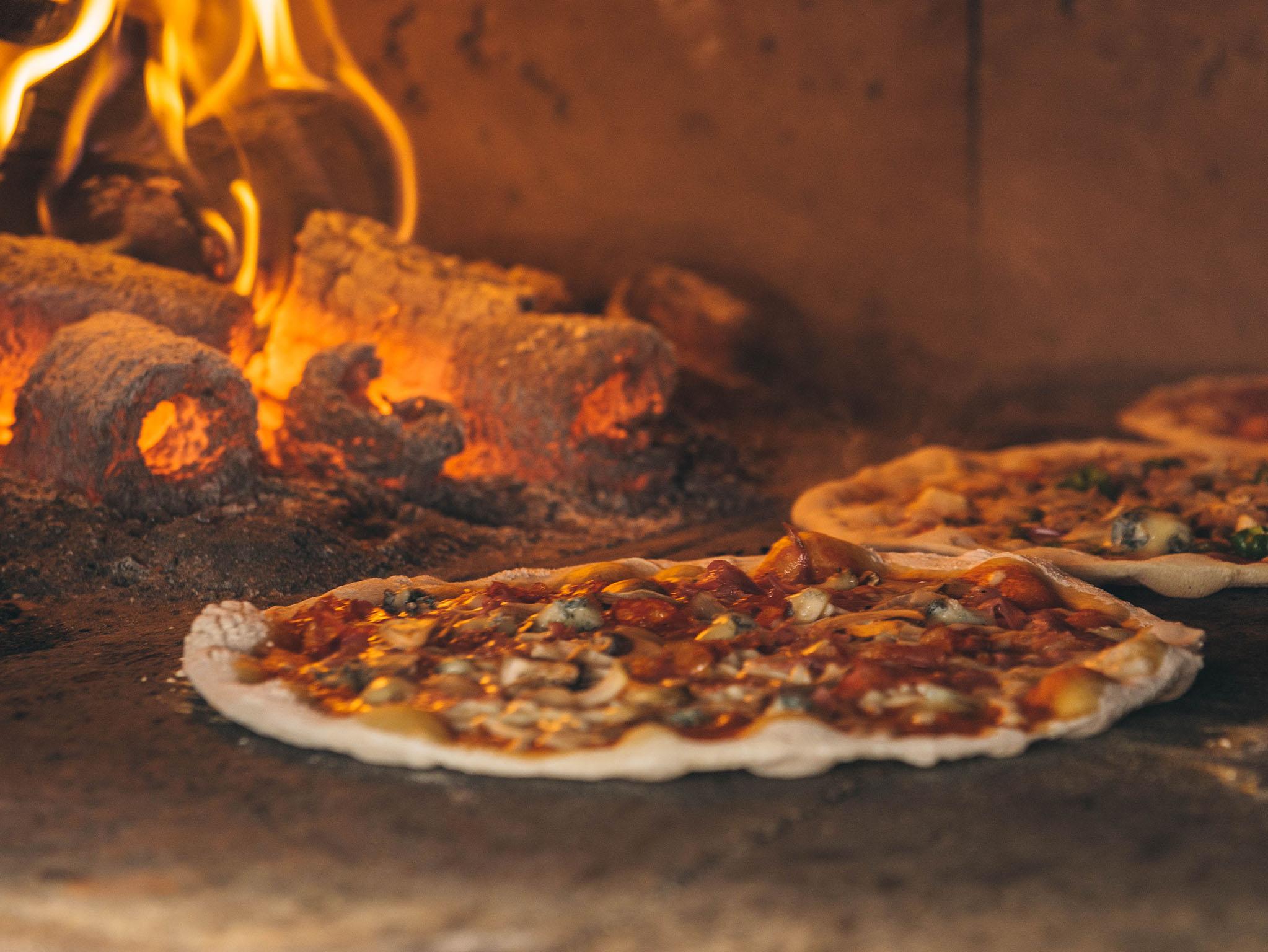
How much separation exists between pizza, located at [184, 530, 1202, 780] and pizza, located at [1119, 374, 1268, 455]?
130 inches

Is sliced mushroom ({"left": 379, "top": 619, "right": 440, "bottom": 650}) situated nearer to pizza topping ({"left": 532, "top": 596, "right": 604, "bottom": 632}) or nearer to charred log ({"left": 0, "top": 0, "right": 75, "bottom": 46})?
pizza topping ({"left": 532, "top": 596, "right": 604, "bottom": 632})

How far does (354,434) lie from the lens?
4492 mm

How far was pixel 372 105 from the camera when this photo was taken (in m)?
5.58

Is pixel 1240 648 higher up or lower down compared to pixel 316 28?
lower down

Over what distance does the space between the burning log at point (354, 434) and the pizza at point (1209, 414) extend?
3.54 meters

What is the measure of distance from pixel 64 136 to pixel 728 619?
3360mm

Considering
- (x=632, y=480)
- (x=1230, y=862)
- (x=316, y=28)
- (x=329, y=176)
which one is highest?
(x=316, y=28)

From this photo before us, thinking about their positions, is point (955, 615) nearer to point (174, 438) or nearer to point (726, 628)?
point (726, 628)

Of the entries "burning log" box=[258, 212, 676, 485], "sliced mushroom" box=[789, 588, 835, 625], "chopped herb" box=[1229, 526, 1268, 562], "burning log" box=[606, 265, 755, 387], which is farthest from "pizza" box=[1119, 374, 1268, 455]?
"sliced mushroom" box=[789, 588, 835, 625]

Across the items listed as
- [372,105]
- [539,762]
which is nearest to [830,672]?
[539,762]

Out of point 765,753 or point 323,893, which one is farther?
point 765,753

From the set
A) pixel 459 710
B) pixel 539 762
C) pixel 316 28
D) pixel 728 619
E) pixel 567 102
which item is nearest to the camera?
pixel 539 762

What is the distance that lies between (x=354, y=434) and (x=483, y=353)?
721mm

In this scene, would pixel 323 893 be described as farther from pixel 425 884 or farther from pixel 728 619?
pixel 728 619
